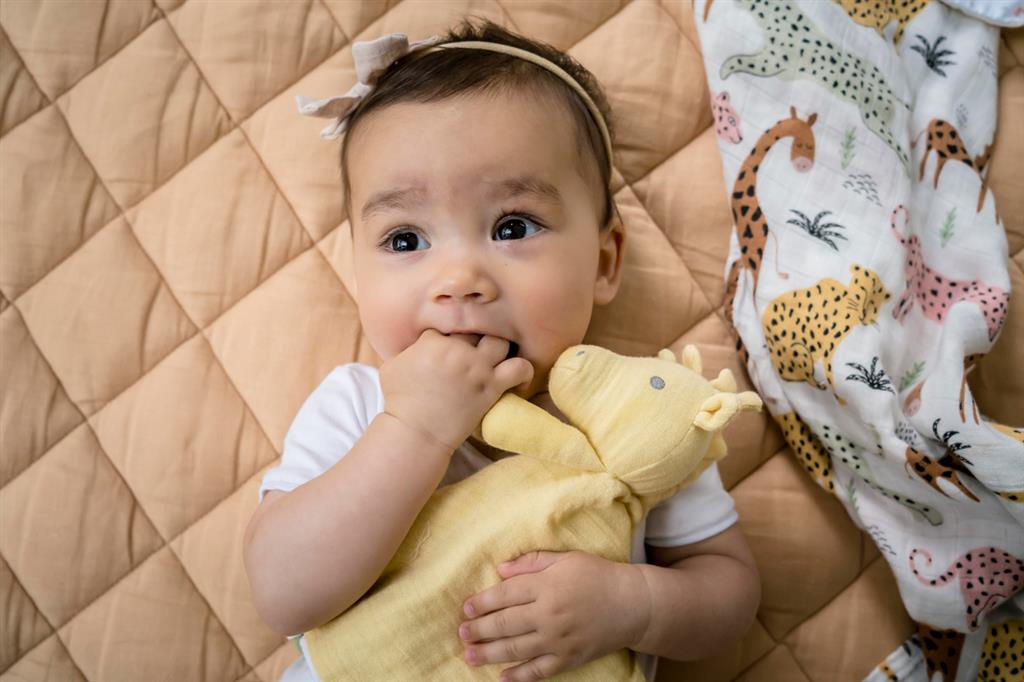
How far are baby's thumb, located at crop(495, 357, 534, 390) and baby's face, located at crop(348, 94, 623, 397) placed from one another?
33mm

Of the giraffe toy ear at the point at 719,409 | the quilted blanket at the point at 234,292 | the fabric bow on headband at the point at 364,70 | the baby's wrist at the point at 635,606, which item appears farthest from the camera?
the quilted blanket at the point at 234,292

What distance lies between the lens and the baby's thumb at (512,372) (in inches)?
31.9

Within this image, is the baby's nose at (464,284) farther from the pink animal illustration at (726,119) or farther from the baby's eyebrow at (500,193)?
the pink animal illustration at (726,119)

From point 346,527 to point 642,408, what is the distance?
0.33 metres

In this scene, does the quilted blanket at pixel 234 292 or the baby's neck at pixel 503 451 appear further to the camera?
the quilted blanket at pixel 234 292

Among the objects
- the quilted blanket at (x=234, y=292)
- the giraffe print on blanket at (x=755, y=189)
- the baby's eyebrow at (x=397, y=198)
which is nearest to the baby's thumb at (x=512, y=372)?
the baby's eyebrow at (x=397, y=198)

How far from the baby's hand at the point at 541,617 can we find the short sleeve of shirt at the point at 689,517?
0.19 metres

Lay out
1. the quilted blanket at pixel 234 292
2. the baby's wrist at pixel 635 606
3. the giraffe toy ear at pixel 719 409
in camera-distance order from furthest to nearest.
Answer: the quilted blanket at pixel 234 292
the baby's wrist at pixel 635 606
the giraffe toy ear at pixel 719 409

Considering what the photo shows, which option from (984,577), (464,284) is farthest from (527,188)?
(984,577)

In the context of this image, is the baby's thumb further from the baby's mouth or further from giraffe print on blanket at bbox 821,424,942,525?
giraffe print on blanket at bbox 821,424,942,525

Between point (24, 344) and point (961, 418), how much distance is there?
128cm

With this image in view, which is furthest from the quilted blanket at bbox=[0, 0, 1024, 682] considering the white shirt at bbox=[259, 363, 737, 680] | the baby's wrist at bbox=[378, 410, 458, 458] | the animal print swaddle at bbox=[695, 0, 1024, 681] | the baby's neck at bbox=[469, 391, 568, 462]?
the baby's wrist at bbox=[378, 410, 458, 458]

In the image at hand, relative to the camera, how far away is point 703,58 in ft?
3.89

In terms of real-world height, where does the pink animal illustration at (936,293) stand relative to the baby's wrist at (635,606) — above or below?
above
